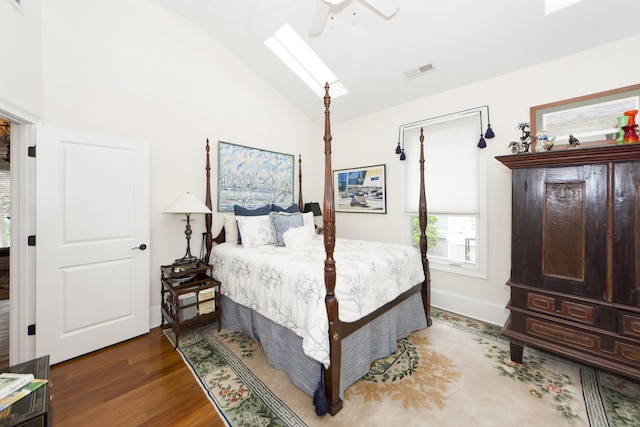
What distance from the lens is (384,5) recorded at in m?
1.95

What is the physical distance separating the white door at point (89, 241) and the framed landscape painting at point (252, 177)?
3.00 ft

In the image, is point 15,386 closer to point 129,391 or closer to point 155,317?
point 129,391

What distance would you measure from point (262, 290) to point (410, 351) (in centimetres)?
147

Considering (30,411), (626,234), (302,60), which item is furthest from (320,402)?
(302,60)

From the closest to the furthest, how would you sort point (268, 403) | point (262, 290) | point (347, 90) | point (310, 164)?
1. point (268, 403)
2. point (262, 290)
3. point (347, 90)
4. point (310, 164)

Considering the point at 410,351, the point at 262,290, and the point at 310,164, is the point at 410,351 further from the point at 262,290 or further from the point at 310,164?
the point at 310,164

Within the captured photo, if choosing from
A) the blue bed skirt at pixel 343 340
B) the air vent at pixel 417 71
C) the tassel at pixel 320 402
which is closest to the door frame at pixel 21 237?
the blue bed skirt at pixel 343 340

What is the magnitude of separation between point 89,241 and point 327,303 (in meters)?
2.30

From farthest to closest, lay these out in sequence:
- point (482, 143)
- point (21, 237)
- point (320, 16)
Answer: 1. point (482, 143)
2. point (320, 16)
3. point (21, 237)

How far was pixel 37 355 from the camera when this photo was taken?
2123 mm

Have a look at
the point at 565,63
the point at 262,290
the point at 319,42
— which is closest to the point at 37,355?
the point at 262,290

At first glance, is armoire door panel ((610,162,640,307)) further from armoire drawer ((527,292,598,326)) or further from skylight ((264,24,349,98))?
skylight ((264,24,349,98))

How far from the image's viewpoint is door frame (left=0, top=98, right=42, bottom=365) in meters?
2.09

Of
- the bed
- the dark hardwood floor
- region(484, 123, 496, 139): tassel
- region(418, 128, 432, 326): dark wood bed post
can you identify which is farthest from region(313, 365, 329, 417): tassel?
region(484, 123, 496, 139): tassel
